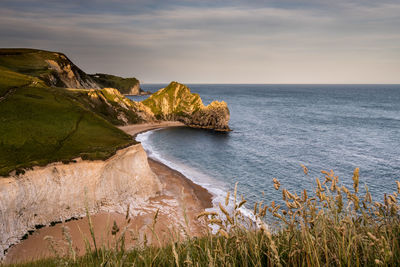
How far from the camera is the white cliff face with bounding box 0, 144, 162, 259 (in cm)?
2317

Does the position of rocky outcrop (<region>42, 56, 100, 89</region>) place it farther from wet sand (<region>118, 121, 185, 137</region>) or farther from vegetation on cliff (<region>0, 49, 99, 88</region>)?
wet sand (<region>118, 121, 185, 137</region>)

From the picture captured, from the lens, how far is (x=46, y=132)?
34188mm

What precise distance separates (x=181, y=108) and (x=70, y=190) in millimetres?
88047

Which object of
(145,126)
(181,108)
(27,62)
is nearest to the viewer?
(27,62)

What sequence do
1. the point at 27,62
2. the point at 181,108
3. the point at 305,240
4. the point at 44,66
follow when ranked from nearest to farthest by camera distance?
1. the point at 305,240
2. the point at 27,62
3. the point at 44,66
4. the point at 181,108

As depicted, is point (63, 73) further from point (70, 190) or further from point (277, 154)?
point (70, 190)

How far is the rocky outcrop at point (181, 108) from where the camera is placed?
335 feet

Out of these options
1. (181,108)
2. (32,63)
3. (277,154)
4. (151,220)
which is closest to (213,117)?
(181,108)

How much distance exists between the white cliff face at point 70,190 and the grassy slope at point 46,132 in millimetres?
1416

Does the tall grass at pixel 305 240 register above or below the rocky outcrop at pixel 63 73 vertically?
below

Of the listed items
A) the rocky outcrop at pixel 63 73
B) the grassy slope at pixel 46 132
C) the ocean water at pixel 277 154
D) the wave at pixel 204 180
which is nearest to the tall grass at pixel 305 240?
the ocean water at pixel 277 154

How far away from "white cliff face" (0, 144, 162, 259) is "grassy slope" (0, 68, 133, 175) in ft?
4.64

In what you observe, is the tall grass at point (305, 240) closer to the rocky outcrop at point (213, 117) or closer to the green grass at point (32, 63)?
the rocky outcrop at point (213, 117)

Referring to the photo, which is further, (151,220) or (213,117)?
(213,117)
